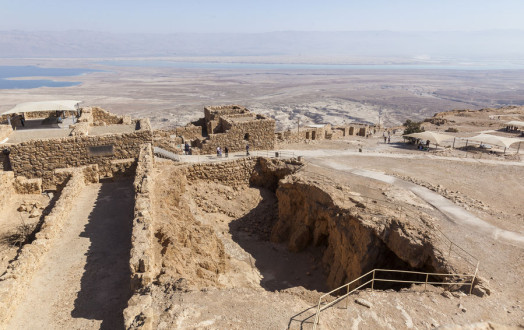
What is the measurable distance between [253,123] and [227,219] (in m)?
8.01

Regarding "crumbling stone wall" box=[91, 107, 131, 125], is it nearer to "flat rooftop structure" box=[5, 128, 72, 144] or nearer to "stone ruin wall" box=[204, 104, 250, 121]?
"flat rooftop structure" box=[5, 128, 72, 144]

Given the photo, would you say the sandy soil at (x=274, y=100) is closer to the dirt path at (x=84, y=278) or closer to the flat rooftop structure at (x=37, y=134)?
the flat rooftop structure at (x=37, y=134)

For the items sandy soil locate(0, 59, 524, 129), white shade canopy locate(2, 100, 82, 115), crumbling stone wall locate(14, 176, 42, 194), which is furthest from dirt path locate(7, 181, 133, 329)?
sandy soil locate(0, 59, 524, 129)

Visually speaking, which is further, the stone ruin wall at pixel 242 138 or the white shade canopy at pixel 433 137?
the white shade canopy at pixel 433 137

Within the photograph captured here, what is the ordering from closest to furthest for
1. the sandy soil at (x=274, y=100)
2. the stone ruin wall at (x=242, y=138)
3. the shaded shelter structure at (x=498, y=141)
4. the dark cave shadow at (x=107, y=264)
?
the dark cave shadow at (x=107, y=264), the stone ruin wall at (x=242, y=138), the shaded shelter structure at (x=498, y=141), the sandy soil at (x=274, y=100)

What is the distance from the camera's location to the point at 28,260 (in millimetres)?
8328

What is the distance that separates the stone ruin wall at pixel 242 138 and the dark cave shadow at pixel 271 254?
14.3ft

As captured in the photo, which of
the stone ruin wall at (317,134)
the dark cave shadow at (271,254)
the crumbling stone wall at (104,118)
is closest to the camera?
the dark cave shadow at (271,254)

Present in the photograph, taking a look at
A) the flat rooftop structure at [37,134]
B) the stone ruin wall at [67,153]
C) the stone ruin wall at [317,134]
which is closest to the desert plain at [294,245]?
the stone ruin wall at [67,153]

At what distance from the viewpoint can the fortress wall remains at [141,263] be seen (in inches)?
264

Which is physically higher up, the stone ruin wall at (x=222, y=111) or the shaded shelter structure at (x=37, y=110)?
the shaded shelter structure at (x=37, y=110)

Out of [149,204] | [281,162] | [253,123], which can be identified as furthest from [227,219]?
[149,204]

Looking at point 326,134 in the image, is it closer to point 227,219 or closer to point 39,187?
point 227,219

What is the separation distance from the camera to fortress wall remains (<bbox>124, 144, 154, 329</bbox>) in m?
6.71
